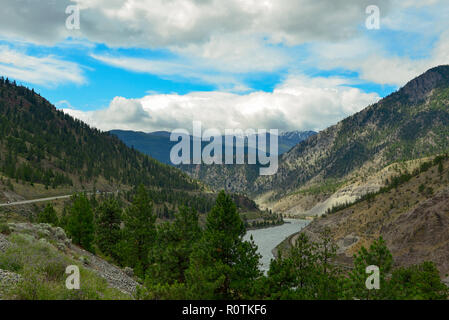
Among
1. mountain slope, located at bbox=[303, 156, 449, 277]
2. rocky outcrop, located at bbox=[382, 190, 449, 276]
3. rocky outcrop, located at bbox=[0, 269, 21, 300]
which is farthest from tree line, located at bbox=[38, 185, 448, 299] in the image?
mountain slope, located at bbox=[303, 156, 449, 277]

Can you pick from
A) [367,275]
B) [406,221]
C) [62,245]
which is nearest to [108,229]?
Result: [62,245]

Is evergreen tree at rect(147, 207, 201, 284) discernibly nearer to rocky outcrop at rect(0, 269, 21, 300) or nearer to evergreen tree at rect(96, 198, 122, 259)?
rocky outcrop at rect(0, 269, 21, 300)

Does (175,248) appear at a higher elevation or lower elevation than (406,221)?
lower

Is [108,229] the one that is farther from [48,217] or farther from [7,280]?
[7,280]

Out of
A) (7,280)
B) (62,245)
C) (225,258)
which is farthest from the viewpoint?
(62,245)

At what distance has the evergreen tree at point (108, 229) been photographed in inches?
2420

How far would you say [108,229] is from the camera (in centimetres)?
6253

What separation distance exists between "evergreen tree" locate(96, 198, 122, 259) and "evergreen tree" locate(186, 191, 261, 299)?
128 ft

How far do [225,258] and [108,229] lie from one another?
43.2 m

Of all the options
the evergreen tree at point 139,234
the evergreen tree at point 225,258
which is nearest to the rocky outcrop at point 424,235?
the evergreen tree at point 139,234

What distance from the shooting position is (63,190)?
167m

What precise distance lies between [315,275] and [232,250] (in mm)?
7812
